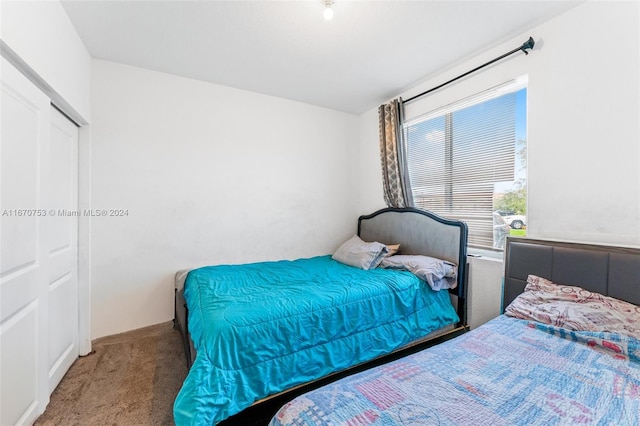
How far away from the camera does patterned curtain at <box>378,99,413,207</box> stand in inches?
120

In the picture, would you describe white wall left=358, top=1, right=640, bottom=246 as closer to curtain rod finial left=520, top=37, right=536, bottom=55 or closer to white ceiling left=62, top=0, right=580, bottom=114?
curtain rod finial left=520, top=37, right=536, bottom=55

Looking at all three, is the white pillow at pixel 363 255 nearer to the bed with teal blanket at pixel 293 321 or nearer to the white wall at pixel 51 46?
the bed with teal blanket at pixel 293 321

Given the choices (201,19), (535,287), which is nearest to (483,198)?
(535,287)

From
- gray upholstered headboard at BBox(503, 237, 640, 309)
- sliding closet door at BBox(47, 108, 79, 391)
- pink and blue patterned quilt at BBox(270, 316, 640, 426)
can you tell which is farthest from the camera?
sliding closet door at BBox(47, 108, 79, 391)

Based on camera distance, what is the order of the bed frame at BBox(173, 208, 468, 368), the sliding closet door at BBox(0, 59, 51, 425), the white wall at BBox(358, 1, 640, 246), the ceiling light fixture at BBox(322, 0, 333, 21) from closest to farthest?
the sliding closet door at BBox(0, 59, 51, 425)
the white wall at BBox(358, 1, 640, 246)
the ceiling light fixture at BBox(322, 0, 333, 21)
the bed frame at BBox(173, 208, 468, 368)

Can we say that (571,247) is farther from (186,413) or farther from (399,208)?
(186,413)

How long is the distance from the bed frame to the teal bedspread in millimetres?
166

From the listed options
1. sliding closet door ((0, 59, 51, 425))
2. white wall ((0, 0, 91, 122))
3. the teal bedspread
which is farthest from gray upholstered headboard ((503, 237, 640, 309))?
white wall ((0, 0, 91, 122))

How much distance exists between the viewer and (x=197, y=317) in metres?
1.64

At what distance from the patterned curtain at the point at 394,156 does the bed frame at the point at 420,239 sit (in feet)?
0.56

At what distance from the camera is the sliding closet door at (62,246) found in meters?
1.85

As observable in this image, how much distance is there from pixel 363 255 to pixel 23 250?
2.44 meters

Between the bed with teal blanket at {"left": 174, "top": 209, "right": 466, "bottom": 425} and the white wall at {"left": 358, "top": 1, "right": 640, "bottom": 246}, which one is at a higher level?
the white wall at {"left": 358, "top": 1, "right": 640, "bottom": 246}

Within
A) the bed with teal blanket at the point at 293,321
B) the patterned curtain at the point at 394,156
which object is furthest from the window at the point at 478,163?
the bed with teal blanket at the point at 293,321
